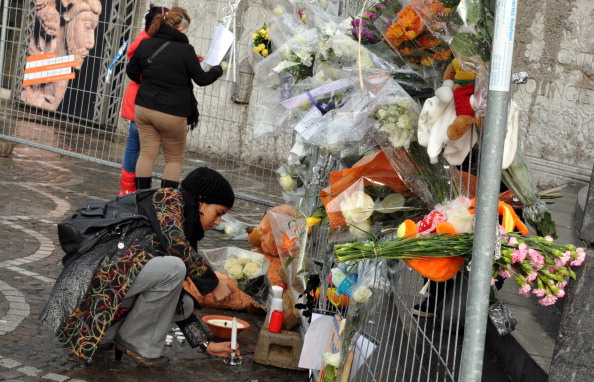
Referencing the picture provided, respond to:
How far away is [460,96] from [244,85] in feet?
30.1

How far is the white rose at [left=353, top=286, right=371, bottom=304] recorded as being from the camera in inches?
136

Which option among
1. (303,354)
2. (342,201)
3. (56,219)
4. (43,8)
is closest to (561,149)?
(56,219)

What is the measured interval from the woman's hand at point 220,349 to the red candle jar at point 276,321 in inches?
8.8

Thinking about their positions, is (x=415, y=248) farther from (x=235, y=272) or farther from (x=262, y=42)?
(x=262, y=42)

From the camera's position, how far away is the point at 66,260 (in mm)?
4707

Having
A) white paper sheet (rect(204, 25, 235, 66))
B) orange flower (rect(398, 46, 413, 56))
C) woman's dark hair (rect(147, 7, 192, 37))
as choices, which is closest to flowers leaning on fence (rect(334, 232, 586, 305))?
orange flower (rect(398, 46, 413, 56))

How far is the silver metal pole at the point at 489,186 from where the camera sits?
6.77ft

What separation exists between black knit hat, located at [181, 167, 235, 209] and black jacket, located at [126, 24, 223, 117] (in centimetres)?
306

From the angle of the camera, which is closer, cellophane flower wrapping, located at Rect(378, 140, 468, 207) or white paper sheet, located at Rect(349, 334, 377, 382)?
cellophane flower wrapping, located at Rect(378, 140, 468, 207)

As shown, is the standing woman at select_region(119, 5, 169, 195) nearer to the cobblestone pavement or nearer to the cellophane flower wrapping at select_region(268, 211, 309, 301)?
the cobblestone pavement

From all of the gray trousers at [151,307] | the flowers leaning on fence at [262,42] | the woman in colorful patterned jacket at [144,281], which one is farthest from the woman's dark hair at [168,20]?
the gray trousers at [151,307]

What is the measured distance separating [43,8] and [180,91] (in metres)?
8.08

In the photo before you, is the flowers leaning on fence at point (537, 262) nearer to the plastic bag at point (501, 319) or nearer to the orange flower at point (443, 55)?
the plastic bag at point (501, 319)

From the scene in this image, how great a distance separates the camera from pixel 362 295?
11.4 ft
